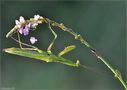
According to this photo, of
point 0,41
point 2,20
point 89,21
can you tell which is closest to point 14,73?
Result: point 0,41

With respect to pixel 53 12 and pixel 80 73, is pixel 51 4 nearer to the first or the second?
pixel 53 12

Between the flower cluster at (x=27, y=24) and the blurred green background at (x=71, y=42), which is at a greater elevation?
the blurred green background at (x=71, y=42)

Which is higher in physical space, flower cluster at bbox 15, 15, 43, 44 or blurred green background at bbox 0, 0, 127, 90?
blurred green background at bbox 0, 0, 127, 90

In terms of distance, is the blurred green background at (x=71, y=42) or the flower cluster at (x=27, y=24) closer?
the flower cluster at (x=27, y=24)

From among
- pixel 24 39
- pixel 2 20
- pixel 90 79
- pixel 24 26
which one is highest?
pixel 2 20

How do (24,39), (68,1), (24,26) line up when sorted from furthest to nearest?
(68,1)
(24,39)
(24,26)

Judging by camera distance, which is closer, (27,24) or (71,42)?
(27,24)

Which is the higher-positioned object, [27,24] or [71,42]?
[71,42]

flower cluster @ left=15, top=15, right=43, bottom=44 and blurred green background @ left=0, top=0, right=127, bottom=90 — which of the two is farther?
blurred green background @ left=0, top=0, right=127, bottom=90
